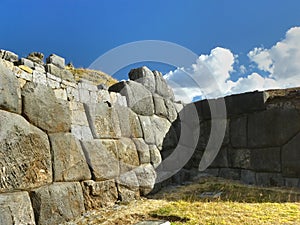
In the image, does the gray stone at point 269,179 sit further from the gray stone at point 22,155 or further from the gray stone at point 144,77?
the gray stone at point 22,155

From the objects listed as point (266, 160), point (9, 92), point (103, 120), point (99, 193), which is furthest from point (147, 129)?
point (9, 92)

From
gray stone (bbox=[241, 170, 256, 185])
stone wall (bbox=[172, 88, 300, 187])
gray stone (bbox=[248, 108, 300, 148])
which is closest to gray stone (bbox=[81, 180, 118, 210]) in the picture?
stone wall (bbox=[172, 88, 300, 187])

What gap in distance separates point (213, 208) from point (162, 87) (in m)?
4.00

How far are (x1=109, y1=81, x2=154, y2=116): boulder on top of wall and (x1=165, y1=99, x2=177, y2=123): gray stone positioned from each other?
2.48ft

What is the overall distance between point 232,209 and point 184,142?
10.9ft

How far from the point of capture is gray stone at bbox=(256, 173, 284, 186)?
6586 mm

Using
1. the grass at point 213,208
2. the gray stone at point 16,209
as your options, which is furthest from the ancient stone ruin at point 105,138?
the grass at point 213,208

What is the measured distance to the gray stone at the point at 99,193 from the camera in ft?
15.4

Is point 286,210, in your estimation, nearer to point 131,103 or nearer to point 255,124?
point 255,124

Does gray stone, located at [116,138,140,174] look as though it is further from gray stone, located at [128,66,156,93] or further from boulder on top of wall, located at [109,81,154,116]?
gray stone, located at [128,66,156,93]

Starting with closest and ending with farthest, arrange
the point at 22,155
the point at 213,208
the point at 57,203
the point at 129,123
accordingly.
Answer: the point at 22,155, the point at 57,203, the point at 213,208, the point at 129,123

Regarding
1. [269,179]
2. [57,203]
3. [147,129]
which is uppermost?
[147,129]

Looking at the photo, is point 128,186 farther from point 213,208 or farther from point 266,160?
point 266,160

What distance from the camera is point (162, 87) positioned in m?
7.93
